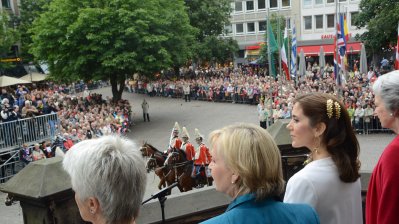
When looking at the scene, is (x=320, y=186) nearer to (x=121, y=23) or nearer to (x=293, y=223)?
(x=293, y=223)

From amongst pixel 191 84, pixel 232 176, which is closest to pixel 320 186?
pixel 232 176

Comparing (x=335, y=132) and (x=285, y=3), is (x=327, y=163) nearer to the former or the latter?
(x=335, y=132)

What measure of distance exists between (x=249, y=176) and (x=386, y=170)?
1.09 m

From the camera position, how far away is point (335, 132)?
126 inches

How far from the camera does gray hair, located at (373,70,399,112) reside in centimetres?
314

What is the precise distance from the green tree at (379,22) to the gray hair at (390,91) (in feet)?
103

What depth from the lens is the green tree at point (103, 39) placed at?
27578mm

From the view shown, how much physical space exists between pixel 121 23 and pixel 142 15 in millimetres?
1374

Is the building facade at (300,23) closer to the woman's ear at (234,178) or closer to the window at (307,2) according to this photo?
the window at (307,2)

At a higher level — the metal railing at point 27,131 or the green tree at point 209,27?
the green tree at point 209,27

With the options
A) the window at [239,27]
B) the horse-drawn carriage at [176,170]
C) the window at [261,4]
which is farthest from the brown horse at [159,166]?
the window at [239,27]

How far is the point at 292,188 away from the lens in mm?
2943

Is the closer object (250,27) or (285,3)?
(285,3)

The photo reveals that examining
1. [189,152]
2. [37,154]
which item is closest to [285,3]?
[189,152]
